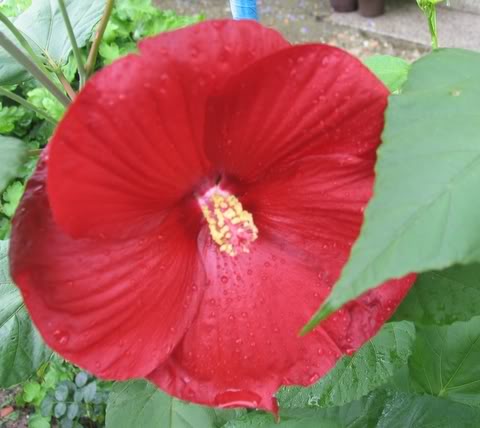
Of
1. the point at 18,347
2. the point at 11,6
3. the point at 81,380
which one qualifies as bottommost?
the point at 81,380

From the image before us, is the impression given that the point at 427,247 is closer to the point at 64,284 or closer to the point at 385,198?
the point at 385,198

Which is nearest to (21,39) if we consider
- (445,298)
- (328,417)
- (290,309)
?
(290,309)

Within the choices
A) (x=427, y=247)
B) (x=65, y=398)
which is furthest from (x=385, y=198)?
(x=65, y=398)

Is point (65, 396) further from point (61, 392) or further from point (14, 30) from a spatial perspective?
point (14, 30)

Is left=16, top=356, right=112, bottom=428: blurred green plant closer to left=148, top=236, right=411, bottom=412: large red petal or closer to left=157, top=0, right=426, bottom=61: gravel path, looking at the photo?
left=148, top=236, right=411, bottom=412: large red petal

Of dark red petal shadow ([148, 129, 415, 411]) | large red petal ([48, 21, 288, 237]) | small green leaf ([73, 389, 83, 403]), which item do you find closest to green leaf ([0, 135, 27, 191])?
large red petal ([48, 21, 288, 237])

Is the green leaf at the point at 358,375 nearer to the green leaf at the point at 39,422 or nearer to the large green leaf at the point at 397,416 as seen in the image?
the large green leaf at the point at 397,416
